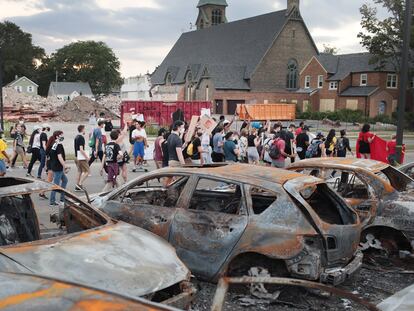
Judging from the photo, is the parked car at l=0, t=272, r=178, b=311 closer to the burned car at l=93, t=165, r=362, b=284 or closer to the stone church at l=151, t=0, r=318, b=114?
the burned car at l=93, t=165, r=362, b=284

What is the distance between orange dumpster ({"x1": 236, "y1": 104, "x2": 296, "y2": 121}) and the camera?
47500mm

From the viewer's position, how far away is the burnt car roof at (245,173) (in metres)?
5.98

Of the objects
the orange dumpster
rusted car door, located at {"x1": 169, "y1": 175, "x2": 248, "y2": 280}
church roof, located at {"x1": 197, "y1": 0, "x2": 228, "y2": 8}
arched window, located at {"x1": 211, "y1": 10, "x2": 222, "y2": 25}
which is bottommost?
rusted car door, located at {"x1": 169, "y1": 175, "x2": 248, "y2": 280}

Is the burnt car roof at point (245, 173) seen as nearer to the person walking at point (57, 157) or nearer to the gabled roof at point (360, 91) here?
the person walking at point (57, 157)

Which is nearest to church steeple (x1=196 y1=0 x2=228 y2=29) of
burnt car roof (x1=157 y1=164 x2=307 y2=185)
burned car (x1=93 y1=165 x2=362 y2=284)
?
burnt car roof (x1=157 y1=164 x2=307 y2=185)

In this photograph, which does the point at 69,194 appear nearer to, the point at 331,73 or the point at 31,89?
the point at 331,73

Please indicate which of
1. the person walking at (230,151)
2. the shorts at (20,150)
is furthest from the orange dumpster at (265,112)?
the person walking at (230,151)

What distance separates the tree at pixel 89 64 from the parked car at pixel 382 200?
108484 millimetres

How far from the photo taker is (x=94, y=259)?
4547 millimetres

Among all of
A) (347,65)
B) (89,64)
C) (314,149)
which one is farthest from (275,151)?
(89,64)

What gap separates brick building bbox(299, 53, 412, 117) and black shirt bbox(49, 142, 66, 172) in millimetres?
49960

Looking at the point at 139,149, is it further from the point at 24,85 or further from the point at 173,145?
the point at 24,85

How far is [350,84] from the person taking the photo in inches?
2399

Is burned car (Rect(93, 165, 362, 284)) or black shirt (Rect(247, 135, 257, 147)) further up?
black shirt (Rect(247, 135, 257, 147))
